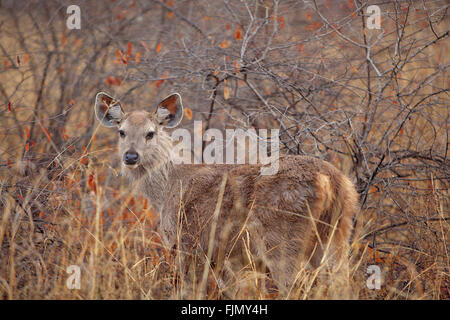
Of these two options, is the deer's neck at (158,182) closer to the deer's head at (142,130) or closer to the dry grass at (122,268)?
the deer's head at (142,130)

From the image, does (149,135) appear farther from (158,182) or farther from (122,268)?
(122,268)

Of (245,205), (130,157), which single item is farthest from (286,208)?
(130,157)

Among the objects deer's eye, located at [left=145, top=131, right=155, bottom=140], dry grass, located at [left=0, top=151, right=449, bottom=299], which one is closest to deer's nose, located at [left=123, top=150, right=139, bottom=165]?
deer's eye, located at [left=145, top=131, right=155, bottom=140]

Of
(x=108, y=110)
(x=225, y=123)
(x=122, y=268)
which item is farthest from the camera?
(x=225, y=123)

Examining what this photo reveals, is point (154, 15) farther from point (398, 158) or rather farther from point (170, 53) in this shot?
point (398, 158)

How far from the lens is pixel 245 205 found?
4699mm

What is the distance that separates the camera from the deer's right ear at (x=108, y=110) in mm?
5685

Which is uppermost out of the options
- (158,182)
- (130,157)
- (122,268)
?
(130,157)

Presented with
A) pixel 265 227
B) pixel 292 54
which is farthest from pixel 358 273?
pixel 292 54

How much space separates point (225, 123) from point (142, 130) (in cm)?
118

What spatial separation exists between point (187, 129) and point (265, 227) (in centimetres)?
389

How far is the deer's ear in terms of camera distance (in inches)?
225

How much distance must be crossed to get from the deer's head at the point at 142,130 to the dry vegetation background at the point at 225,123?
0.35 m

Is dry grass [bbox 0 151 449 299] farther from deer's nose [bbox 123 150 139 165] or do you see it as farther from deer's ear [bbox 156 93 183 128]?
deer's ear [bbox 156 93 183 128]
